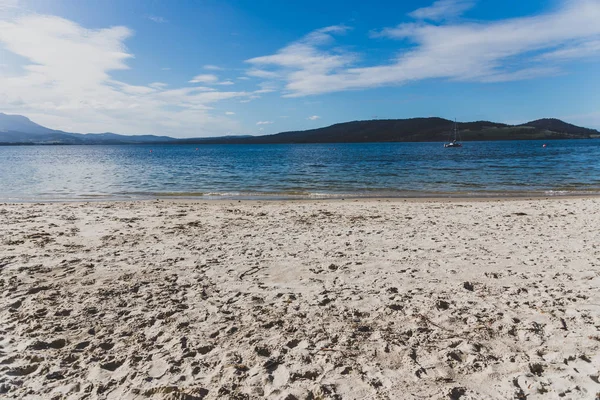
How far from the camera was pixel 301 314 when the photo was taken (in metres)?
5.32

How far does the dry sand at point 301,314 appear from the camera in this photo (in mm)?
3789

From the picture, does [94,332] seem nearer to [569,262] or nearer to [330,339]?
[330,339]

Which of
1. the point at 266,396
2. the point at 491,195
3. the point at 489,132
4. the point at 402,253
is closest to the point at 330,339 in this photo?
the point at 266,396

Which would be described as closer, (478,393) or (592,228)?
(478,393)

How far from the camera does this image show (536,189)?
2295 cm

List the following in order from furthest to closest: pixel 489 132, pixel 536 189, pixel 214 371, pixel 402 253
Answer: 1. pixel 489 132
2. pixel 536 189
3. pixel 402 253
4. pixel 214 371

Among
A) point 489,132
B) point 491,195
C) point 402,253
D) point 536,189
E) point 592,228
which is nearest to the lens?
point 402,253

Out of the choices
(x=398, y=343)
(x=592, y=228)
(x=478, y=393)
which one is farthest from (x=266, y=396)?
(x=592, y=228)

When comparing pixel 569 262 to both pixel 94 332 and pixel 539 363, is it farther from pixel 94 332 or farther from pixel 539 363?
pixel 94 332

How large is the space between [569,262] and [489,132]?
657 ft

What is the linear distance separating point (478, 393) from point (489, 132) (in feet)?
674

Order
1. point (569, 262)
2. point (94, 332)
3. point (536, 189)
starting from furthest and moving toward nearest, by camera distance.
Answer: point (536, 189)
point (569, 262)
point (94, 332)

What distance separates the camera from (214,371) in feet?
13.1

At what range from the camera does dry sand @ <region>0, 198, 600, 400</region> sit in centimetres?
379
